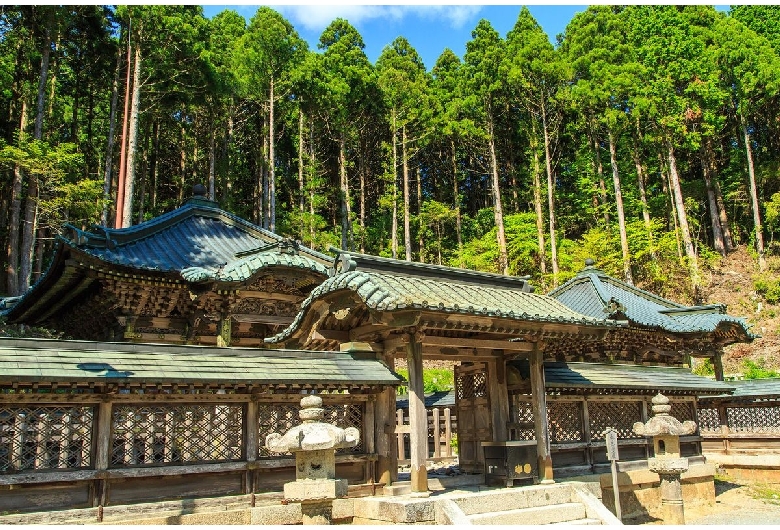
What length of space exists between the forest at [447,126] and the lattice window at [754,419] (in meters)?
11.8

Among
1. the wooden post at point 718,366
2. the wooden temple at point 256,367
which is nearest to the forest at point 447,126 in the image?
the wooden post at point 718,366

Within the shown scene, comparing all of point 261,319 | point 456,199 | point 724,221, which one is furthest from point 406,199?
point 261,319

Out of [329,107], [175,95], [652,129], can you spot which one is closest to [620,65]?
[652,129]

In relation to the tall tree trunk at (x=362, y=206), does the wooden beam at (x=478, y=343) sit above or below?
below

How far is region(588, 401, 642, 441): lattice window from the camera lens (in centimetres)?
1335

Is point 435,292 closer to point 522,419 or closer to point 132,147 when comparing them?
point 522,419

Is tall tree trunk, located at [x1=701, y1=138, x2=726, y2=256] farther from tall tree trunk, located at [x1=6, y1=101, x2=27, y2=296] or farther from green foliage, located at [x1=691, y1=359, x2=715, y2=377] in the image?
tall tree trunk, located at [x1=6, y1=101, x2=27, y2=296]

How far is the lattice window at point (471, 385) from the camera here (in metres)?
12.3

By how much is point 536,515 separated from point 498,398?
2.58 metres

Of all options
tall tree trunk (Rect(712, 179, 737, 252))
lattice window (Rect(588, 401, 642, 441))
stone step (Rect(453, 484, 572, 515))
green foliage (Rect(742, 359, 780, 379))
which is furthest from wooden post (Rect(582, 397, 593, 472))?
tall tree trunk (Rect(712, 179, 737, 252))

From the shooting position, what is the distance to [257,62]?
3016cm

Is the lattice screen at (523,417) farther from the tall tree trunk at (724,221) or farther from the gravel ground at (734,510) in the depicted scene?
Result: the tall tree trunk at (724,221)

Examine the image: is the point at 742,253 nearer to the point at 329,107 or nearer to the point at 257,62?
the point at 329,107

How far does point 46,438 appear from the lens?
25.1 feet
